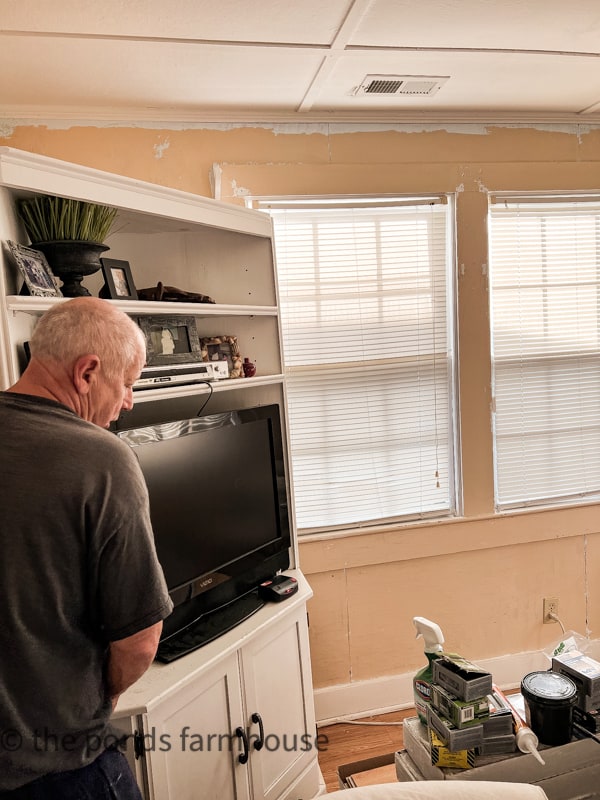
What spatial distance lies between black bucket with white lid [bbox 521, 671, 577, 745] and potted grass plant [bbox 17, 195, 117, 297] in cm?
175

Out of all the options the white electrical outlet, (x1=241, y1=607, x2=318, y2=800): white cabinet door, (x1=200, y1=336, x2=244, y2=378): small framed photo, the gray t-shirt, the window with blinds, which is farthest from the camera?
the white electrical outlet

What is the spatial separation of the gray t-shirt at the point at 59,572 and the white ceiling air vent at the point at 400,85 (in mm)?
1809

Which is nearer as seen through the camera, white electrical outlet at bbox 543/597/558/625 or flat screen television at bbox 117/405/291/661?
flat screen television at bbox 117/405/291/661

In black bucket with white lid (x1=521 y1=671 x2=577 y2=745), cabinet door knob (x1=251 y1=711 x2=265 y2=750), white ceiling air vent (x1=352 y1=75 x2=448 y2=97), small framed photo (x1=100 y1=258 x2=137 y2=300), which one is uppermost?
white ceiling air vent (x1=352 y1=75 x2=448 y2=97)

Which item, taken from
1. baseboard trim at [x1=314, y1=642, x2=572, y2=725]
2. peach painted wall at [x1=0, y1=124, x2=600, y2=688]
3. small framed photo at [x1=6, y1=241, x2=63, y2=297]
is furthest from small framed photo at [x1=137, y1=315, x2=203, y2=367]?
baseboard trim at [x1=314, y1=642, x2=572, y2=725]

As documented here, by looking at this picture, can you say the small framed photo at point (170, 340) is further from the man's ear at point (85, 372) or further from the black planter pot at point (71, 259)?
the man's ear at point (85, 372)

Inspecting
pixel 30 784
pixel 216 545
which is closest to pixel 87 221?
pixel 216 545

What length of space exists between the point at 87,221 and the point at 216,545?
3.61ft

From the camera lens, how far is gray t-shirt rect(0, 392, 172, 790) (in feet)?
3.68

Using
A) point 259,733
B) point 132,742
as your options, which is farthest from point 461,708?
point 132,742

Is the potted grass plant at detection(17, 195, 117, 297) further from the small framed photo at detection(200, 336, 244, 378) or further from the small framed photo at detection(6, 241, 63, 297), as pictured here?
the small framed photo at detection(200, 336, 244, 378)

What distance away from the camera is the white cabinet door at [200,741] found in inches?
66.4

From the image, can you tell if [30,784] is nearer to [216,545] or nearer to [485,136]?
[216,545]

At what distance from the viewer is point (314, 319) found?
2.75 meters
